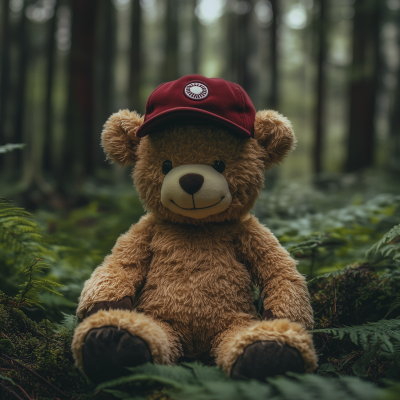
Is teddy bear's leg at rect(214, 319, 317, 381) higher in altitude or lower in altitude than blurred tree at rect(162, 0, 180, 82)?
lower

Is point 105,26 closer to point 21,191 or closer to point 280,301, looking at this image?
point 21,191

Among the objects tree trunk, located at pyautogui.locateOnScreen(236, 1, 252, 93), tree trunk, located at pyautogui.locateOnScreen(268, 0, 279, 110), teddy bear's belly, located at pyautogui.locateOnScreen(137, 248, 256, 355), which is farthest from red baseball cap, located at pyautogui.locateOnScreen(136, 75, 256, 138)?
tree trunk, located at pyautogui.locateOnScreen(236, 1, 252, 93)

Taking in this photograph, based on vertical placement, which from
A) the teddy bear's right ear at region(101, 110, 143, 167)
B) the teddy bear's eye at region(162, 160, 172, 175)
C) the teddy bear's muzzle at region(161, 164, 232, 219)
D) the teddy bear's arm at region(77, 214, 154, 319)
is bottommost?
the teddy bear's arm at region(77, 214, 154, 319)

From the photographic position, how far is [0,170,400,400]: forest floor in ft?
3.43

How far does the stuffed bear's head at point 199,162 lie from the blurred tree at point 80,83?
614 cm

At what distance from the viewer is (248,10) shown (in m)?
14.2

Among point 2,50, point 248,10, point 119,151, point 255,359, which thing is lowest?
point 255,359

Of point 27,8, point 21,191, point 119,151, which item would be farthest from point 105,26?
point 119,151

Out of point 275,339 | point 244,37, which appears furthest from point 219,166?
point 244,37

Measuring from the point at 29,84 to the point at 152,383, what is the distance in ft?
54.1

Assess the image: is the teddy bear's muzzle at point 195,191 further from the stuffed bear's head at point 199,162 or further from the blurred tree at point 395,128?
the blurred tree at point 395,128

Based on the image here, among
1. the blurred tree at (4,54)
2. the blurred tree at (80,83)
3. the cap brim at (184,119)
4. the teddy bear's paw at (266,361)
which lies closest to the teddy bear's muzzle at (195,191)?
the cap brim at (184,119)

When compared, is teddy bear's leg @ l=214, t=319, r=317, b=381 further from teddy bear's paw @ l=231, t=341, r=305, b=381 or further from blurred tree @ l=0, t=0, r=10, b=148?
blurred tree @ l=0, t=0, r=10, b=148

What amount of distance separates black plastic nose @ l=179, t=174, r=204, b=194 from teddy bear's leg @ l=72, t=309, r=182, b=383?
2.03 feet
